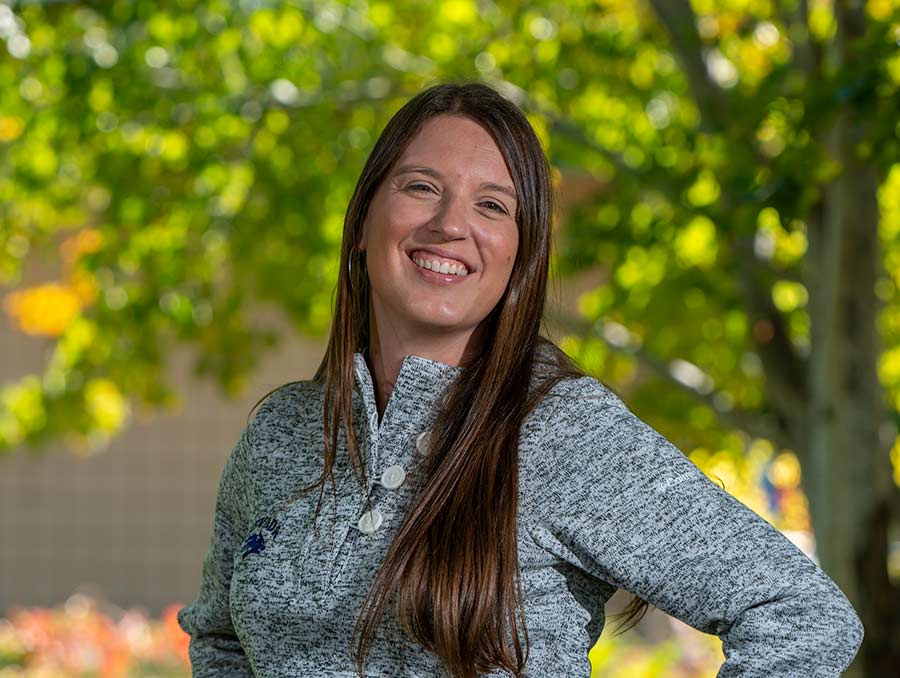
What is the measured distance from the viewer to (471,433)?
1.95m

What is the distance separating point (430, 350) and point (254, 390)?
30.2ft

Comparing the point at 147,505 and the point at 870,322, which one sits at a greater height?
the point at 870,322

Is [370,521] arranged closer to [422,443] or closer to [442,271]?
[422,443]

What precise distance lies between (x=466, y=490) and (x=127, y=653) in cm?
614

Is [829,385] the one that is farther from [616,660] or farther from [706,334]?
[616,660]

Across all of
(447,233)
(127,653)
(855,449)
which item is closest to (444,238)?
(447,233)

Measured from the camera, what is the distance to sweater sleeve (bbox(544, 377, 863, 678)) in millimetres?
1746

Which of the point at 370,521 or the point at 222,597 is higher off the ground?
the point at 370,521

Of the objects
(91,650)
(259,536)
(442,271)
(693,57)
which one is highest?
(693,57)

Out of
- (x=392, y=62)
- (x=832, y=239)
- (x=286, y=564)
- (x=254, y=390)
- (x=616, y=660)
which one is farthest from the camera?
(x=254, y=390)

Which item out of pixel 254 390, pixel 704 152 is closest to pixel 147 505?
pixel 254 390

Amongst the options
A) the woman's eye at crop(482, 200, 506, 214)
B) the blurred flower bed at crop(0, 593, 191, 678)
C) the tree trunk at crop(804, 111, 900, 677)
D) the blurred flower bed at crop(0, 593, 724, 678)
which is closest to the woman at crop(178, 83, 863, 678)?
the woman's eye at crop(482, 200, 506, 214)

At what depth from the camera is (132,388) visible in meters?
6.31

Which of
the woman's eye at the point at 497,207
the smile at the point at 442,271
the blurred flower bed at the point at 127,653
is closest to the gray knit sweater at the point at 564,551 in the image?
the smile at the point at 442,271
